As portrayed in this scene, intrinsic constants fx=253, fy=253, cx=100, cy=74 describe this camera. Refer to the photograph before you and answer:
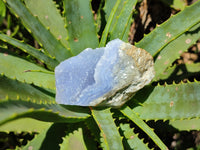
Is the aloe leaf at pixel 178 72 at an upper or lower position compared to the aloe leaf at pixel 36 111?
upper

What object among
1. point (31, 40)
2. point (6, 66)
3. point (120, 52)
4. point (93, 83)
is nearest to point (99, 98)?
point (93, 83)

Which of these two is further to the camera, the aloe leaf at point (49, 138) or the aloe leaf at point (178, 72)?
the aloe leaf at point (178, 72)

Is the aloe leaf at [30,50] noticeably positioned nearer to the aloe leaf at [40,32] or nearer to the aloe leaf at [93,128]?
the aloe leaf at [40,32]

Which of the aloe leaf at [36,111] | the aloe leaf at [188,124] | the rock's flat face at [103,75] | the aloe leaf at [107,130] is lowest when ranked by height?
the aloe leaf at [188,124]

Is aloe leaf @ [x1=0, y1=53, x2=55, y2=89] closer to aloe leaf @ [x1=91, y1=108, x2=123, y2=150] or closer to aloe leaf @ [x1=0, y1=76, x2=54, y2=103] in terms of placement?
aloe leaf @ [x1=0, y1=76, x2=54, y2=103]


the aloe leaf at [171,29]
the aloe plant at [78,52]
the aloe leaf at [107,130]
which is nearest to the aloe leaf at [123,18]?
the aloe plant at [78,52]

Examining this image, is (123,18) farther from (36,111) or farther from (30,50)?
(36,111)

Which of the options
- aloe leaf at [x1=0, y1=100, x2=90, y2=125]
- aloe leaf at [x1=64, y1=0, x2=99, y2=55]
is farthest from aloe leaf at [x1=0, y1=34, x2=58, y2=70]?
aloe leaf at [x1=0, y1=100, x2=90, y2=125]
